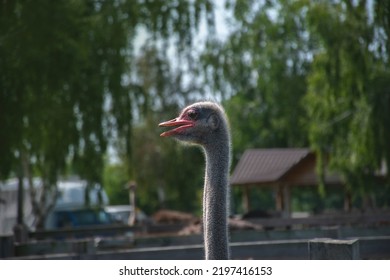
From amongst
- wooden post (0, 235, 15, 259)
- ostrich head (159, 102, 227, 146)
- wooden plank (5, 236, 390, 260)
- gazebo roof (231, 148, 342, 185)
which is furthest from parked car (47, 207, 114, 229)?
ostrich head (159, 102, 227, 146)

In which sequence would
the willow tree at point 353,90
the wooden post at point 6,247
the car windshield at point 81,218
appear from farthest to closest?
1. the car windshield at point 81,218
2. the willow tree at point 353,90
3. the wooden post at point 6,247

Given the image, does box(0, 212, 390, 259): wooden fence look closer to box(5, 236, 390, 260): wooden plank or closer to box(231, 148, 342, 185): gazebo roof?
box(5, 236, 390, 260): wooden plank

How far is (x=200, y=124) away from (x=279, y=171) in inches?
496

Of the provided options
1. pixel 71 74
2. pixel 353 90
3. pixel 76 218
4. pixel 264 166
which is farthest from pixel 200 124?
pixel 76 218

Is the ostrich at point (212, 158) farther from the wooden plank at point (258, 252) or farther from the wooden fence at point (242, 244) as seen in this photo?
the wooden plank at point (258, 252)

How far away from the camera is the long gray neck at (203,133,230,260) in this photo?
3.34 m

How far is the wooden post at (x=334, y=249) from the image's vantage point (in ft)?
12.2

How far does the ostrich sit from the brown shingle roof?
11.7 meters

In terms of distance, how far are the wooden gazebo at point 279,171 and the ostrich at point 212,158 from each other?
38.5 ft

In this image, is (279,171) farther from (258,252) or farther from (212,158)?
(212,158)

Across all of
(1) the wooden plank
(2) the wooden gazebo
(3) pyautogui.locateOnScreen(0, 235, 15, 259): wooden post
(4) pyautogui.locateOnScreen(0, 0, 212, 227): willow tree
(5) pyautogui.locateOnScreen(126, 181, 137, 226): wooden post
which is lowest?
(1) the wooden plank

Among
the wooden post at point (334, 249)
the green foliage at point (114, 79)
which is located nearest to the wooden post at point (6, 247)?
the green foliage at point (114, 79)
